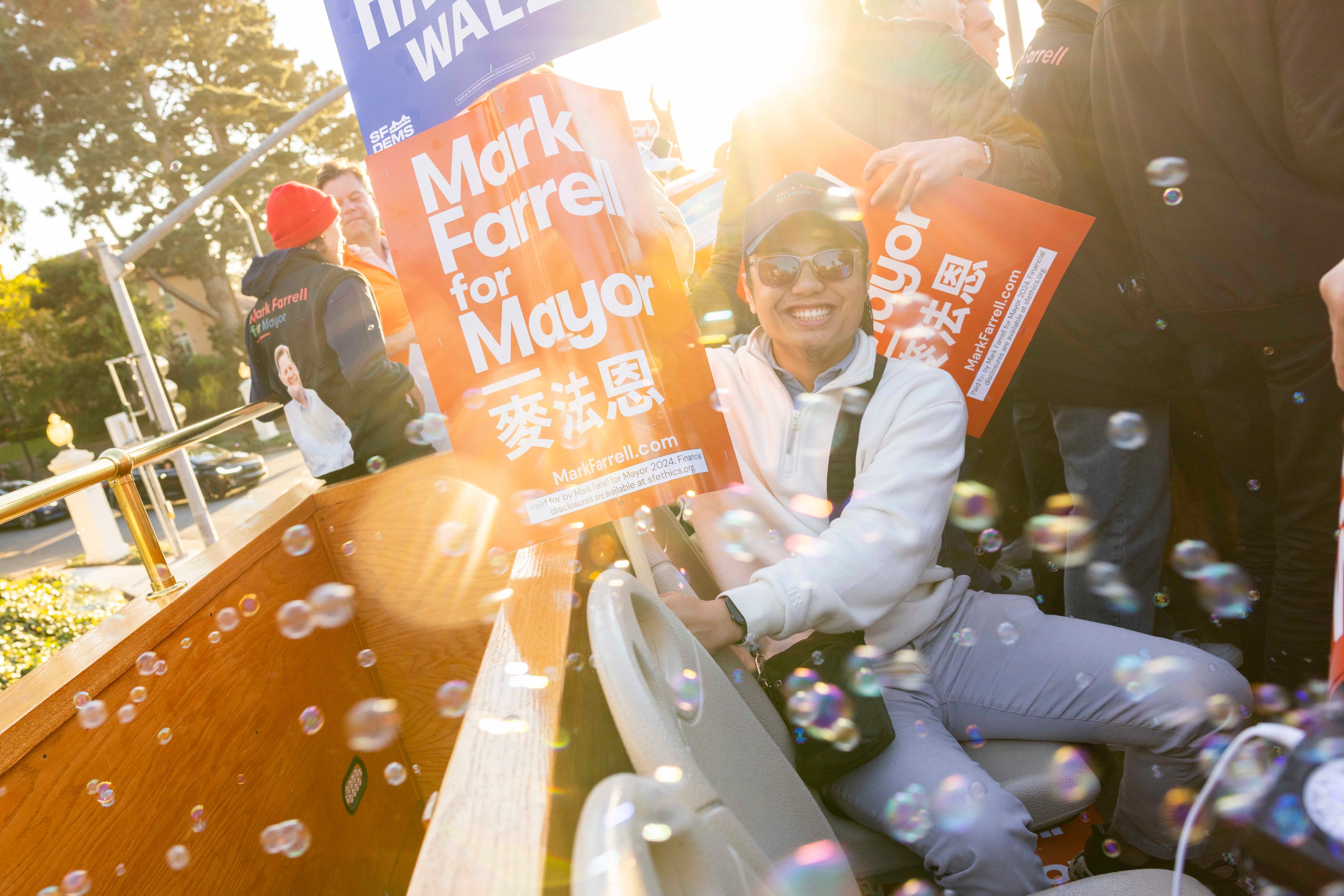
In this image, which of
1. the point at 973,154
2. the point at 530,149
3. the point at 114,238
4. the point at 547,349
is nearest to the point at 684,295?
the point at 547,349

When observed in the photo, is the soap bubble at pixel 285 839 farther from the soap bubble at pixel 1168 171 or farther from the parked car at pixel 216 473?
the parked car at pixel 216 473

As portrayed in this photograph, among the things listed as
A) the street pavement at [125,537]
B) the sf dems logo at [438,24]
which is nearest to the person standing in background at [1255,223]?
the sf dems logo at [438,24]

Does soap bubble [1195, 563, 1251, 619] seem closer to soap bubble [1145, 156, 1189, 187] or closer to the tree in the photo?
soap bubble [1145, 156, 1189, 187]

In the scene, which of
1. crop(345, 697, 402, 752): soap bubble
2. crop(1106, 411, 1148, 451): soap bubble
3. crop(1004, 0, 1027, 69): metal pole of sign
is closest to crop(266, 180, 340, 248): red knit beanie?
crop(345, 697, 402, 752): soap bubble

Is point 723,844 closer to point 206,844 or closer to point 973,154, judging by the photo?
point 206,844

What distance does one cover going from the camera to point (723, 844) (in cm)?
70

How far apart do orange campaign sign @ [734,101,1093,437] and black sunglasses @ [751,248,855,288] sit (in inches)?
12.2

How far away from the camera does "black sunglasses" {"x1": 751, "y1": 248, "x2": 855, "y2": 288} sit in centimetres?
180

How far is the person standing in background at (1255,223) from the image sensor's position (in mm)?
1671

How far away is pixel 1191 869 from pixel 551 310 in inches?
67.5

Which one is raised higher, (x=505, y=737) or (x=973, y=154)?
(x=973, y=154)

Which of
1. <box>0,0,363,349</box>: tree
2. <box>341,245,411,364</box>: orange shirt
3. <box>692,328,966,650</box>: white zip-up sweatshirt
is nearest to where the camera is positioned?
<box>692,328,966,650</box>: white zip-up sweatshirt

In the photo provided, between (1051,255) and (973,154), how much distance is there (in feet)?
1.04

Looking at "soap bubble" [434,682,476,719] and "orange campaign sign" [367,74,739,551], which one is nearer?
"orange campaign sign" [367,74,739,551]
